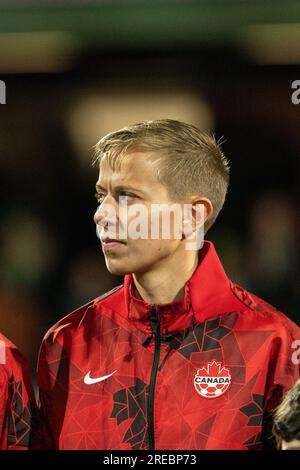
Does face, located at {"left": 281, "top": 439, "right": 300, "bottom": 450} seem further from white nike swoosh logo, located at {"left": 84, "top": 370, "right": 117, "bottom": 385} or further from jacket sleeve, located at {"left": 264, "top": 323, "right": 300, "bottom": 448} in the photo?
white nike swoosh logo, located at {"left": 84, "top": 370, "right": 117, "bottom": 385}

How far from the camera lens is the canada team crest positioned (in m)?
1.06

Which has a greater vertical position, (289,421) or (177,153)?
(177,153)

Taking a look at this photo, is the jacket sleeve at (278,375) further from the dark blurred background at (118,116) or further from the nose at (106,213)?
the nose at (106,213)

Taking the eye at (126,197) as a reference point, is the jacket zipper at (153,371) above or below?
below

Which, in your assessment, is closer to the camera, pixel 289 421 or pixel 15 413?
pixel 289 421

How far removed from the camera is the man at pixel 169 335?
1.05 meters

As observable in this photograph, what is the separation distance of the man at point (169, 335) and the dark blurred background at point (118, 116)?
0.10 metres

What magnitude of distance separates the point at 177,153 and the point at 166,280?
22cm

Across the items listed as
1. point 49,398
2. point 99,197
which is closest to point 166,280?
point 99,197

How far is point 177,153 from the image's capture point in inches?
42.3

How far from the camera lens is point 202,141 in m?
1.10

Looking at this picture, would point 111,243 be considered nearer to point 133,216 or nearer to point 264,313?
point 133,216

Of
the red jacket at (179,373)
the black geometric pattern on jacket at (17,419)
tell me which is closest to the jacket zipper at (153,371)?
the red jacket at (179,373)

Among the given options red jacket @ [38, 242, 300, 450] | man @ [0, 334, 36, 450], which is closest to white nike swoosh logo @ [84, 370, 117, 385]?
red jacket @ [38, 242, 300, 450]
